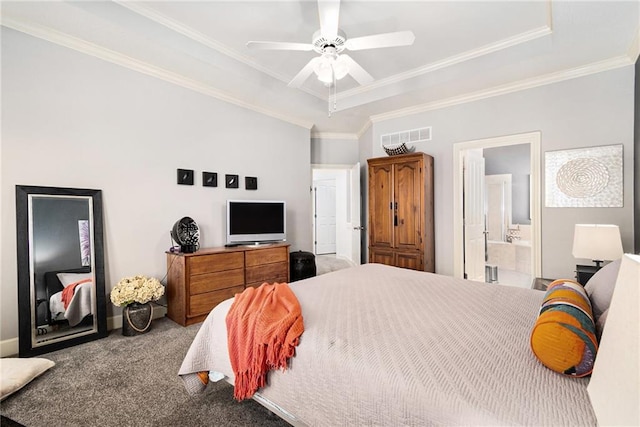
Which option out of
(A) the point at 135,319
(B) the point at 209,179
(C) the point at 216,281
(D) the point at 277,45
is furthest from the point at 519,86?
(A) the point at 135,319

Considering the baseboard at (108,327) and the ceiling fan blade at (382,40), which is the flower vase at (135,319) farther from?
the ceiling fan blade at (382,40)

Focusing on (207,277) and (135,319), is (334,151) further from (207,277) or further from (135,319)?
(135,319)

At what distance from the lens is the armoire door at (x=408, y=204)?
4.00 metres

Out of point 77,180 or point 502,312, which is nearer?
point 502,312

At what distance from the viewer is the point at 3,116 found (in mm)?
2441

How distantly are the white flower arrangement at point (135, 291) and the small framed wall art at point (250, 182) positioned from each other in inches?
67.9

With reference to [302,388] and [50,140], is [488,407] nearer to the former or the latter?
[302,388]

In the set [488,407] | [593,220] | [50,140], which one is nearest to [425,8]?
[593,220]

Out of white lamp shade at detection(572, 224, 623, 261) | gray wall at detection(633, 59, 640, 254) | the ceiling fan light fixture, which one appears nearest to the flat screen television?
the ceiling fan light fixture

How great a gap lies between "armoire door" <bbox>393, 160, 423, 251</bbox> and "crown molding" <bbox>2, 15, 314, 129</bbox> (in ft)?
7.38

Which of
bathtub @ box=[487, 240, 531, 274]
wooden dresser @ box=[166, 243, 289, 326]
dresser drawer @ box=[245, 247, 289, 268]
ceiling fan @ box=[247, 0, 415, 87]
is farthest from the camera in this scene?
bathtub @ box=[487, 240, 531, 274]

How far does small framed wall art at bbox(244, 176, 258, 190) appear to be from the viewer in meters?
4.21

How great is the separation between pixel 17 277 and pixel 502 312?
3.57m

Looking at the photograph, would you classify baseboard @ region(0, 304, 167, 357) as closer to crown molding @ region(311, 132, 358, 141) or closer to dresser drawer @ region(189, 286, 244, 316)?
dresser drawer @ region(189, 286, 244, 316)
